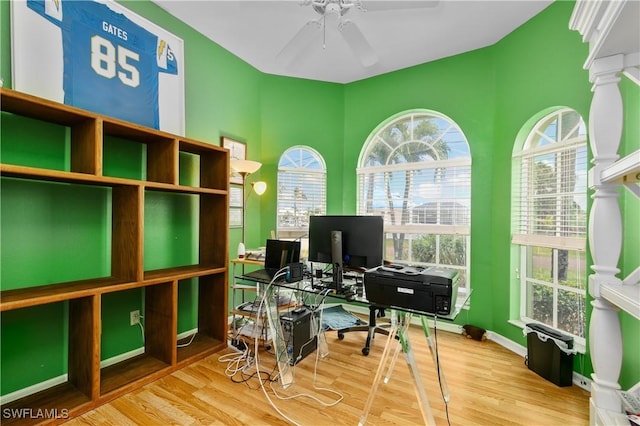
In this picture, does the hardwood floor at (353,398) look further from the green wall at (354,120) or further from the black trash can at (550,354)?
the green wall at (354,120)

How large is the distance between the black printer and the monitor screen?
0.31 meters

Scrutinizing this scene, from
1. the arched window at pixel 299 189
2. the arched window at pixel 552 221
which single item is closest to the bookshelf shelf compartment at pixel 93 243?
the arched window at pixel 299 189

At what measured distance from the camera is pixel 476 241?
3039 millimetres

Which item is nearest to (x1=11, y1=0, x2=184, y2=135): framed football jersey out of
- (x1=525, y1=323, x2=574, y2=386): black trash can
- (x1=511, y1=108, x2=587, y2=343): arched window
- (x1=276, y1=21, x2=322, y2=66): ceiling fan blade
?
(x1=276, y1=21, x2=322, y2=66): ceiling fan blade

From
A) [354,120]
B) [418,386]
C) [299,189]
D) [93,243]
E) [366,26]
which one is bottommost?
[418,386]

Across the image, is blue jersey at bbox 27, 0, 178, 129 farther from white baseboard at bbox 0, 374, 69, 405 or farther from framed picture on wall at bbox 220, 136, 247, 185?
white baseboard at bbox 0, 374, 69, 405

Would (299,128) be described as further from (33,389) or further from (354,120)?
(33,389)

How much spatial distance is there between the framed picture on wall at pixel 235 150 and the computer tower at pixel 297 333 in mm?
1682

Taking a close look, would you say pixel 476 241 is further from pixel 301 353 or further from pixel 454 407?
pixel 301 353

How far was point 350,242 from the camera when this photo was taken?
209cm

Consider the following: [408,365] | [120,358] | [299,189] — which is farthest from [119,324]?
[299,189]

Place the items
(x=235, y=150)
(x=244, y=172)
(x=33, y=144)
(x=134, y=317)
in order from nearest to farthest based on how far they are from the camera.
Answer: (x=33, y=144)
(x=134, y=317)
(x=244, y=172)
(x=235, y=150)

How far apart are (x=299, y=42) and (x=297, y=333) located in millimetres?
2376

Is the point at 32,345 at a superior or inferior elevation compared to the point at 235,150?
inferior
